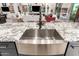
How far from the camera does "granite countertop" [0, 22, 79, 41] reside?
1.49 meters

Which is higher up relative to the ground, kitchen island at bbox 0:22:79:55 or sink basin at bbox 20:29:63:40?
kitchen island at bbox 0:22:79:55

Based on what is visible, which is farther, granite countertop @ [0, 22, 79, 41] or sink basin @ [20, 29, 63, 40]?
sink basin @ [20, 29, 63, 40]

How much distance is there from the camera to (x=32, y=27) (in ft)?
6.26

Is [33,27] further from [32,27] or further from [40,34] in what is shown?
[40,34]

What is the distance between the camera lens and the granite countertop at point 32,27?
1.49 m

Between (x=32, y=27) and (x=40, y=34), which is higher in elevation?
(x=32, y=27)

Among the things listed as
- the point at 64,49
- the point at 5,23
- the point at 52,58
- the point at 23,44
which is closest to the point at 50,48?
the point at 64,49

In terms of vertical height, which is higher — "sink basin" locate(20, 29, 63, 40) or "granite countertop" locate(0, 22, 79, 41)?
"granite countertop" locate(0, 22, 79, 41)

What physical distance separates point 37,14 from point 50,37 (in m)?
0.46

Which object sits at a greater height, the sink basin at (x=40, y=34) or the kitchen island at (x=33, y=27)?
the kitchen island at (x=33, y=27)

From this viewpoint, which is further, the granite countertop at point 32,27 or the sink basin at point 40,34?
the sink basin at point 40,34

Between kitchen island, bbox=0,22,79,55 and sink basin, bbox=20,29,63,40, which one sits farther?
sink basin, bbox=20,29,63,40

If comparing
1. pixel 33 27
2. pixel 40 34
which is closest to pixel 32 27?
pixel 33 27

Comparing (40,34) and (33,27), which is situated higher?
(33,27)
